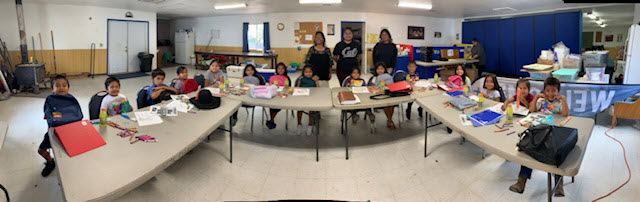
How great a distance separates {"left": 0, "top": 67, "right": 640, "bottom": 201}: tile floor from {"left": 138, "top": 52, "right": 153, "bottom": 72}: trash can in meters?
7.44

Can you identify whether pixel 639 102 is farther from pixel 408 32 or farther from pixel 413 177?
pixel 408 32

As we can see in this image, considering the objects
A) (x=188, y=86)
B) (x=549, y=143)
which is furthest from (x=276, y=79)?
(x=549, y=143)

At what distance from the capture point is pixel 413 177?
325 centimetres

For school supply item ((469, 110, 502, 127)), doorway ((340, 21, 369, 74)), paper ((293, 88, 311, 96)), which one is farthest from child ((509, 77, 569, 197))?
doorway ((340, 21, 369, 74))

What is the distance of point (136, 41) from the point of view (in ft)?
38.9

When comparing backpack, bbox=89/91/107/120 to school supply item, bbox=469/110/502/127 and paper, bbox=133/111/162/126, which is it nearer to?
paper, bbox=133/111/162/126

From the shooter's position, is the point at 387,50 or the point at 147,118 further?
the point at 387,50

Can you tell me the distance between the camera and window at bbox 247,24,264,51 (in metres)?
13.5

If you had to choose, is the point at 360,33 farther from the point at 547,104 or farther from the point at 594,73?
the point at 547,104

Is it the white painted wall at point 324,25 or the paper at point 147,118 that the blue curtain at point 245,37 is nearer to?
the white painted wall at point 324,25

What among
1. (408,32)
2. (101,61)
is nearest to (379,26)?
(408,32)

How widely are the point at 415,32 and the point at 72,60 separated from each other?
11485mm

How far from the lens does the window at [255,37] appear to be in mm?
13491

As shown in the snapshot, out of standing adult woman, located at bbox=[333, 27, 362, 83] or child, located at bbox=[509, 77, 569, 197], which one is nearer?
child, located at bbox=[509, 77, 569, 197]
